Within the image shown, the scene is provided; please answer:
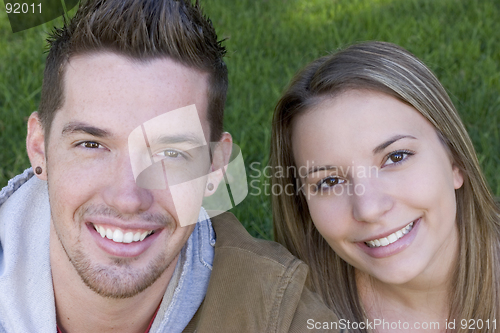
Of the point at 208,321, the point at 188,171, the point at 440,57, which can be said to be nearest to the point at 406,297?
the point at 208,321

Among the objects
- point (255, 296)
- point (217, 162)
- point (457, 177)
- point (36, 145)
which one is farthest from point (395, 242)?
point (36, 145)

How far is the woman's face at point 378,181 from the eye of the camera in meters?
2.50

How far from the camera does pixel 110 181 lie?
217cm

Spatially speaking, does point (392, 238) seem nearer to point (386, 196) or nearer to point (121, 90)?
point (386, 196)

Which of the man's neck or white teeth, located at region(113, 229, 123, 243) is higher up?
white teeth, located at region(113, 229, 123, 243)

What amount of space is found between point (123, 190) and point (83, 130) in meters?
0.29

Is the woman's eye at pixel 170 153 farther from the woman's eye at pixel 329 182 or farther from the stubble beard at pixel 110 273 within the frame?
the woman's eye at pixel 329 182

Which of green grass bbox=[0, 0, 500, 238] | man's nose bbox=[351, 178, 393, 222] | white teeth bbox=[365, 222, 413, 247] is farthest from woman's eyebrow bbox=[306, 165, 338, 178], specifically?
green grass bbox=[0, 0, 500, 238]

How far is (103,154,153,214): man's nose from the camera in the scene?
2.13 meters

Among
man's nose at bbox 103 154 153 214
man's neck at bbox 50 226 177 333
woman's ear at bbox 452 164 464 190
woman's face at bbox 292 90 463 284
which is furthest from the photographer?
woman's ear at bbox 452 164 464 190

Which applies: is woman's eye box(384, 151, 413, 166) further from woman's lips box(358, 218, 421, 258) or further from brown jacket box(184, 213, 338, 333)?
brown jacket box(184, 213, 338, 333)

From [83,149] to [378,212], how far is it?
124 cm

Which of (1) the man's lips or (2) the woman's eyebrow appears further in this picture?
(2) the woman's eyebrow

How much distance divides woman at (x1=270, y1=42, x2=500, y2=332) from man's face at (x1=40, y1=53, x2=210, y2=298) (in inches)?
27.3
